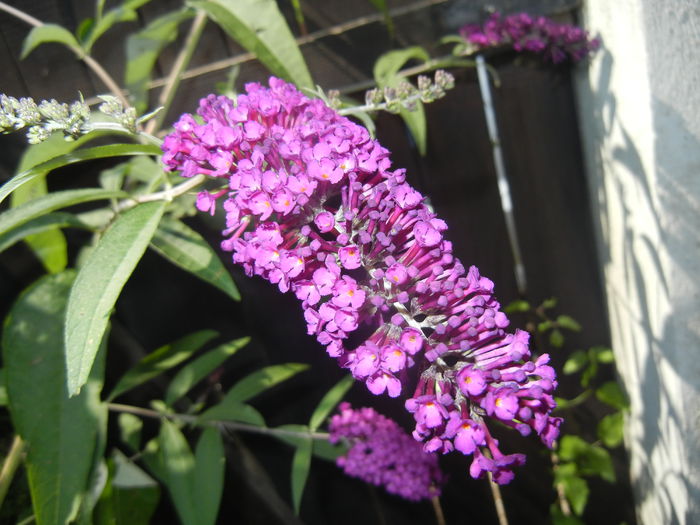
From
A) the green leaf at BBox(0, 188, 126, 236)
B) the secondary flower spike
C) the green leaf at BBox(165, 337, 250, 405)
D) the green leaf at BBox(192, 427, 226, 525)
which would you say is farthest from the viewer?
the green leaf at BBox(165, 337, 250, 405)

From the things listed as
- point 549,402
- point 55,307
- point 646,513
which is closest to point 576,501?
point 646,513

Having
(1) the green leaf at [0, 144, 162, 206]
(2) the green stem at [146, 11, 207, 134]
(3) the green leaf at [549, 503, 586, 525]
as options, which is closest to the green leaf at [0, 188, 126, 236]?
(1) the green leaf at [0, 144, 162, 206]

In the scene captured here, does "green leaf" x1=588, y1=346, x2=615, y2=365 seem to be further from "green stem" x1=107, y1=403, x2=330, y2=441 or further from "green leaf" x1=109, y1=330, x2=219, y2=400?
"green leaf" x1=109, y1=330, x2=219, y2=400

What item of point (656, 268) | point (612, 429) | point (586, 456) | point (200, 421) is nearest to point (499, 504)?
point (586, 456)

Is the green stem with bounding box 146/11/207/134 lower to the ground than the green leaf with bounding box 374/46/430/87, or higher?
higher

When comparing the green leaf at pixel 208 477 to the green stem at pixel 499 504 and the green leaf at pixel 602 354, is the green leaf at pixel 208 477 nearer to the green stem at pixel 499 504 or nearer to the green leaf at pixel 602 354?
the green stem at pixel 499 504

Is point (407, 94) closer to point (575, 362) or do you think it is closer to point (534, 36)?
point (534, 36)

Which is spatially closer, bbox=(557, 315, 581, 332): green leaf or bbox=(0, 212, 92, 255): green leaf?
bbox=(0, 212, 92, 255): green leaf
